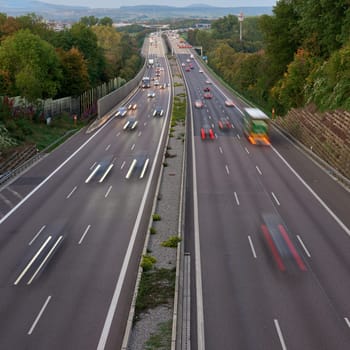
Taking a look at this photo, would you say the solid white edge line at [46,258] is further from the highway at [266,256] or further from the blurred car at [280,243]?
the blurred car at [280,243]

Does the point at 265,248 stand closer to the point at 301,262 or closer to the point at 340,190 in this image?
the point at 301,262

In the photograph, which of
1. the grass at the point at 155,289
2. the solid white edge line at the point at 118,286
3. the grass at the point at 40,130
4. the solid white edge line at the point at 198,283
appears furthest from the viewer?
the grass at the point at 40,130

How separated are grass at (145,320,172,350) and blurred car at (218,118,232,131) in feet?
159

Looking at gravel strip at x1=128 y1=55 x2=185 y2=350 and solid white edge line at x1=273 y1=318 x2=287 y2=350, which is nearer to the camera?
solid white edge line at x1=273 y1=318 x2=287 y2=350

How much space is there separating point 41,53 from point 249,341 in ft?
220

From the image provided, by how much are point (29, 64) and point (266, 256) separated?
5871 cm

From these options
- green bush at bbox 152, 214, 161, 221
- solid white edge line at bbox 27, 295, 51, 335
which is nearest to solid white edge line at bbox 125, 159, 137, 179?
green bush at bbox 152, 214, 161, 221

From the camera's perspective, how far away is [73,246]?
2877cm

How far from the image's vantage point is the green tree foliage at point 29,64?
236ft

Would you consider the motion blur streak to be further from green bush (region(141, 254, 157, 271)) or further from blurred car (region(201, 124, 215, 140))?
blurred car (region(201, 124, 215, 140))

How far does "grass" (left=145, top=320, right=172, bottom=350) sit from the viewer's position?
18797mm

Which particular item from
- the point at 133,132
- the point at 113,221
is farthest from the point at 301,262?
the point at 133,132

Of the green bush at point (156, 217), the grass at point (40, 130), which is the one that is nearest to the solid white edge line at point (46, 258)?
the green bush at point (156, 217)

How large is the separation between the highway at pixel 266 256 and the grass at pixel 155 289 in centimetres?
125
